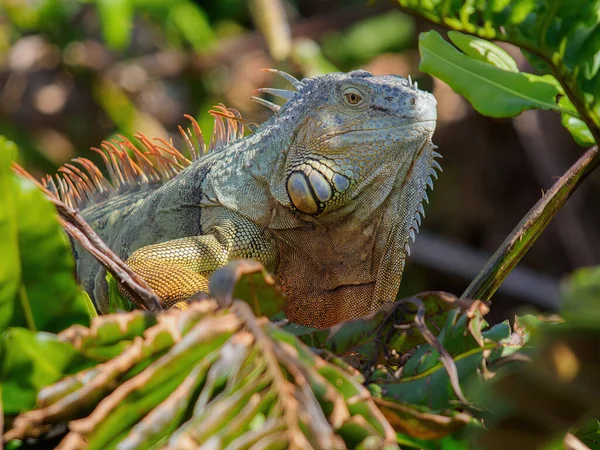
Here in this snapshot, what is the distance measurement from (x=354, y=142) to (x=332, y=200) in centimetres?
17

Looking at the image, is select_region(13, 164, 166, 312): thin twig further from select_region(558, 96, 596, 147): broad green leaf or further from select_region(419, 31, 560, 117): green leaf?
select_region(558, 96, 596, 147): broad green leaf

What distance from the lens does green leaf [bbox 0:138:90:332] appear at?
109 cm

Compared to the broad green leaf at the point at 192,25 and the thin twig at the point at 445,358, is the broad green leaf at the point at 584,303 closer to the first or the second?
the thin twig at the point at 445,358

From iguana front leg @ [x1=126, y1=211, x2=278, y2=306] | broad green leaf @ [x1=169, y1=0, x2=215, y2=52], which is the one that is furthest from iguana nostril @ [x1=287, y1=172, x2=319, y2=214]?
broad green leaf @ [x1=169, y1=0, x2=215, y2=52]

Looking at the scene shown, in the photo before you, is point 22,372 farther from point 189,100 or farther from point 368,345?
point 189,100

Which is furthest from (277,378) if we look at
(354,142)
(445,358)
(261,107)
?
(261,107)

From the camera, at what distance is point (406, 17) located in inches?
303

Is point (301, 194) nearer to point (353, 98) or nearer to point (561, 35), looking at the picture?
point (353, 98)

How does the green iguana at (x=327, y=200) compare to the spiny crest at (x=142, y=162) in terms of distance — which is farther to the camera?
the spiny crest at (x=142, y=162)

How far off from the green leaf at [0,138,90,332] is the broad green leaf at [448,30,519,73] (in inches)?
36.9

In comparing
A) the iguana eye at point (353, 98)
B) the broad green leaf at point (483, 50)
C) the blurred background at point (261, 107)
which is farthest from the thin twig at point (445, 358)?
the blurred background at point (261, 107)

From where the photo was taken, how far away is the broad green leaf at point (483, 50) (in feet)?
5.57

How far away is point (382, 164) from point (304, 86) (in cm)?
36

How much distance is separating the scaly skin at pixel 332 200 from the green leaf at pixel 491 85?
22.9 inches
